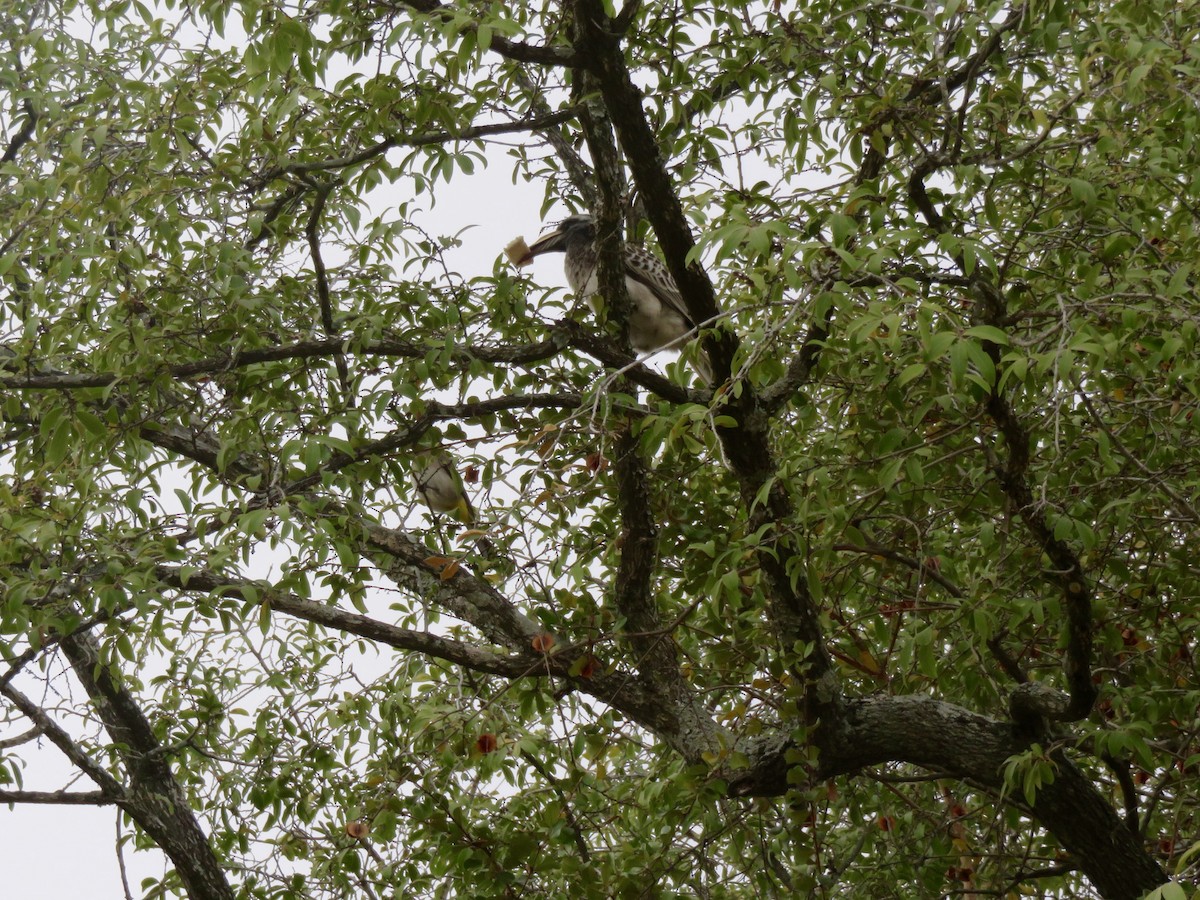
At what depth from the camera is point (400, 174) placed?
276 centimetres

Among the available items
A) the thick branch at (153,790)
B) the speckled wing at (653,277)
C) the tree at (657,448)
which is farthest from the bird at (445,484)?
the thick branch at (153,790)

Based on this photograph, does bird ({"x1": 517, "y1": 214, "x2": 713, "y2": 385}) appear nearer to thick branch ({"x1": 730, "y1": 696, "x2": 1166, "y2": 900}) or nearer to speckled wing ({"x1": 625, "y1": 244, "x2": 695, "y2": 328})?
speckled wing ({"x1": 625, "y1": 244, "x2": 695, "y2": 328})

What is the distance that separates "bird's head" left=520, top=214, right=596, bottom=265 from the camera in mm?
4211

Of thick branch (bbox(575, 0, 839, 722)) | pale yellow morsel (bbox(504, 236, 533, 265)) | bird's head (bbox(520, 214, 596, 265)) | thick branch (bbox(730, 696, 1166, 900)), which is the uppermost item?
bird's head (bbox(520, 214, 596, 265))

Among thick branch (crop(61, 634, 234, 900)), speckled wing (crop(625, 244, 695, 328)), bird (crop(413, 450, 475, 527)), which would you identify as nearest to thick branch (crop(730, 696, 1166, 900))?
bird (crop(413, 450, 475, 527))

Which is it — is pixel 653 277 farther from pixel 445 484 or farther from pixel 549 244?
pixel 445 484

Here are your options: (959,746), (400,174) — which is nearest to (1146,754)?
(959,746)

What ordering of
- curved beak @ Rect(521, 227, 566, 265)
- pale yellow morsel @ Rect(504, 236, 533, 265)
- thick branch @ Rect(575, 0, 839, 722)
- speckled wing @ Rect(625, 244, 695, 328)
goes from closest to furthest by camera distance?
thick branch @ Rect(575, 0, 839, 722)
pale yellow morsel @ Rect(504, 236, 533, 265)
speckled wing @ Rect(625, 244, 695, 328)
curved beak @ Rect(521, 227, 566, 265)

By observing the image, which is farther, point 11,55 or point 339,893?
point 11,55

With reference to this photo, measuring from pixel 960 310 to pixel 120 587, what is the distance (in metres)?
1.90

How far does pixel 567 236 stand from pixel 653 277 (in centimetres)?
40

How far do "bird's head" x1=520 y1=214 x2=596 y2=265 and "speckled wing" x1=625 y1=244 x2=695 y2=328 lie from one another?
182 mm

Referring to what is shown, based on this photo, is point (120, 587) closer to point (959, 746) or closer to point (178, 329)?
point (178, 329)

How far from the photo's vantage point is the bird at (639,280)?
406 centimetres
